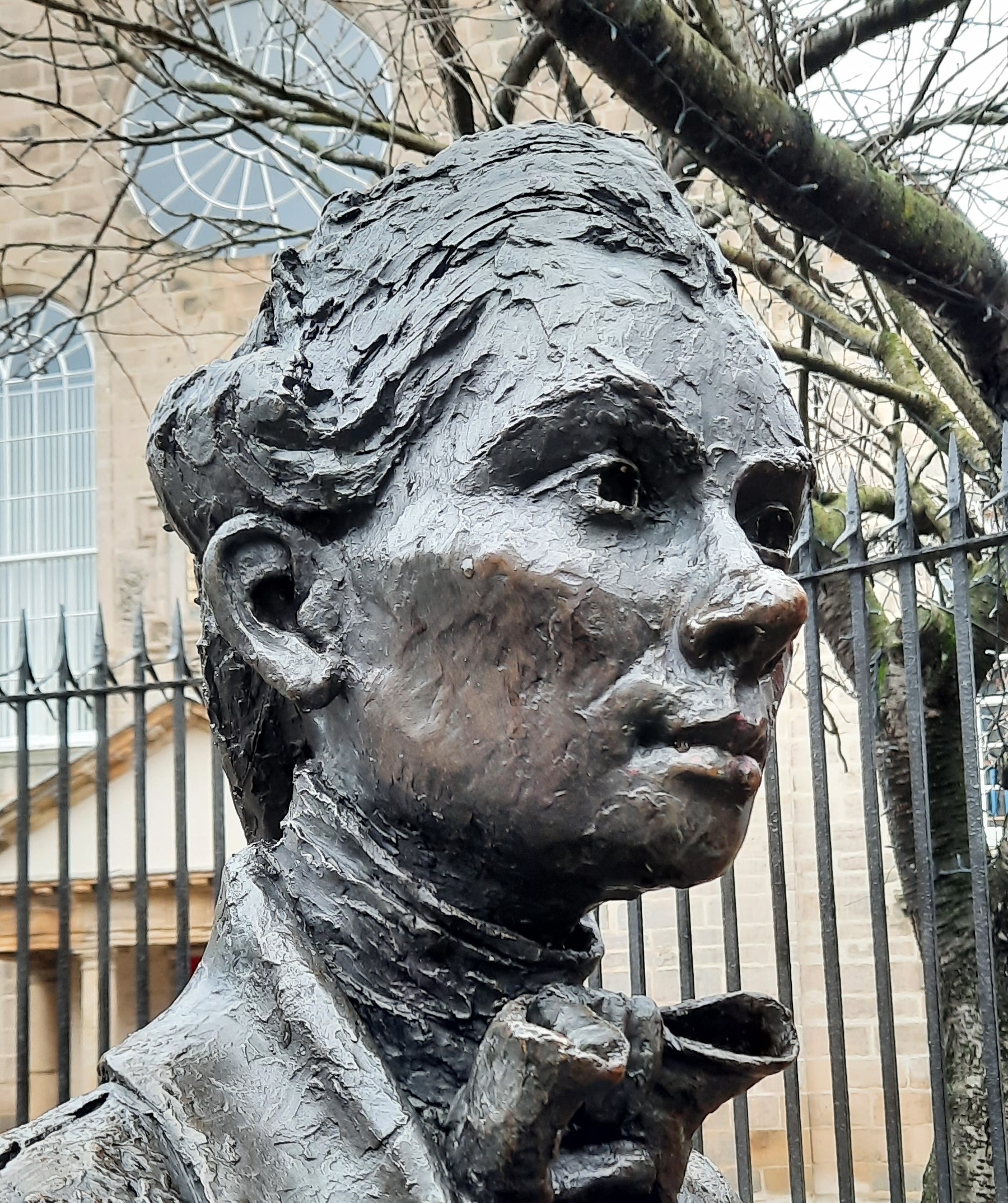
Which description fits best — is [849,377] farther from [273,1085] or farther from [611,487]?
[273,1085]

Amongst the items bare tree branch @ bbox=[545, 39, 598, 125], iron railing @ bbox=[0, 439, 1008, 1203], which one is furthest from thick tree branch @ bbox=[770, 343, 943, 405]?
bare tree branch @ bbox=[545, 39, 598, 125]

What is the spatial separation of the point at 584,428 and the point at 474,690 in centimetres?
25

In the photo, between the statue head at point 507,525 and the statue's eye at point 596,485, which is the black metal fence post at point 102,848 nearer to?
the statue head at point 507,525

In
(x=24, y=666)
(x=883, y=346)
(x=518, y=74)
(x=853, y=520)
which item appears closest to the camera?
(x=853, y=520)

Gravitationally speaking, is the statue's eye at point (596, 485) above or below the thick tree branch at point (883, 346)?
below

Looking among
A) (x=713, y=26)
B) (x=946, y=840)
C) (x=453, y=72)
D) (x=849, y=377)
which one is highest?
(x=453, y=72)

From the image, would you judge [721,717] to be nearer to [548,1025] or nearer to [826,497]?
[548,1025]

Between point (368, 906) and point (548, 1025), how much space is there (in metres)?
0.22

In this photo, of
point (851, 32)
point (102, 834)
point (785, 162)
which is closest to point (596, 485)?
point (785, 162)

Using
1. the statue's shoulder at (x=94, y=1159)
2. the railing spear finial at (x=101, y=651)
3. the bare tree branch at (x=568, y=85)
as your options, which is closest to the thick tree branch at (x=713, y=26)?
the bare tree branch at (x=568, y=85)

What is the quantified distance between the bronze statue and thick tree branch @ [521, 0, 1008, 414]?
6.88 feet

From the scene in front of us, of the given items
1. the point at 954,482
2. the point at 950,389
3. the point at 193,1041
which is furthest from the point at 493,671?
the point at 950,389

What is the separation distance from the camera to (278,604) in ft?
4.90

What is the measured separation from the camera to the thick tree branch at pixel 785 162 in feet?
11.5
